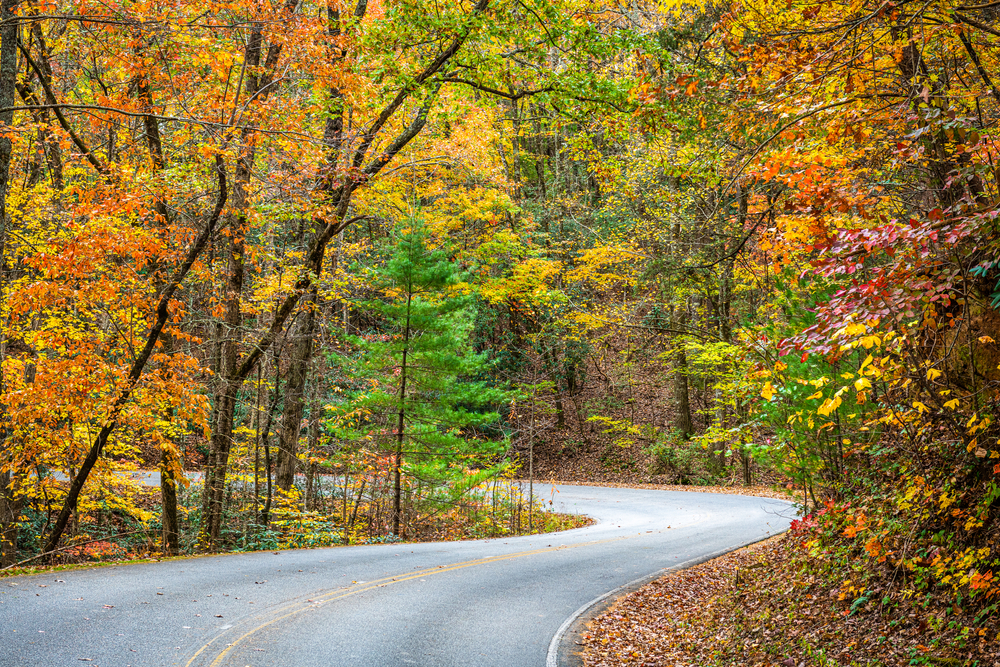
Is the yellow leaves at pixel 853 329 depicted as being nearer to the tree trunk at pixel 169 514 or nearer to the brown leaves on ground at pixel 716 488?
the tree trunk at pixel 169 514

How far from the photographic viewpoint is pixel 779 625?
25.1 feet

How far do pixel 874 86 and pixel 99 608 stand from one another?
10.8m

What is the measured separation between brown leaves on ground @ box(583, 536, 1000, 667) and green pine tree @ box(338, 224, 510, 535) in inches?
357

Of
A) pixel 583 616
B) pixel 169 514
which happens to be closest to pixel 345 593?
pixel 583 616

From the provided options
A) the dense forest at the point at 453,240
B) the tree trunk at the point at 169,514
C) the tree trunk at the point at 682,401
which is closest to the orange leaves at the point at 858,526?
the dense forest at the point at 453,240

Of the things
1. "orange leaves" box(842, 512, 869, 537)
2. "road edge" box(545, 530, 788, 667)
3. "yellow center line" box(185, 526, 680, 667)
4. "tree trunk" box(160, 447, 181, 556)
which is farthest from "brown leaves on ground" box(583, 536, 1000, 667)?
"tree trunk" box(160, 447, 181, 556)

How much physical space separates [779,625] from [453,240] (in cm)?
2069

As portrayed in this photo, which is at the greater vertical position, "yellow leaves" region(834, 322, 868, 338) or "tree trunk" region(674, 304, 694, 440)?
"tree trunk" region(674, 304, 694, 440)

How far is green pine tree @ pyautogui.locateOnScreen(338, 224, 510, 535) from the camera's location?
19.2 metres

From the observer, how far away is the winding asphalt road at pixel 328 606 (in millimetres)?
6621

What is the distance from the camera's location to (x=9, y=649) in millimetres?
6168

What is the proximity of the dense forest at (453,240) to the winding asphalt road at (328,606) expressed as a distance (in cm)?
316

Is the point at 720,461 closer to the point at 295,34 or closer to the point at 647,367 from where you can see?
the point at 647,367

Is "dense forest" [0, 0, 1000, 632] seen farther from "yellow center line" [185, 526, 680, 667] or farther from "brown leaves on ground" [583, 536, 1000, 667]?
"yellow center line" [185, 526, 680, 667]
